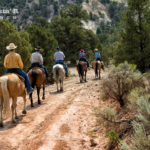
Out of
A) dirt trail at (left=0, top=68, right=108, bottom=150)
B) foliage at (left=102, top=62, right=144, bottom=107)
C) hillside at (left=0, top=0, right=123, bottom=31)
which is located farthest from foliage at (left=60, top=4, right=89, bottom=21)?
hillside at (left=0, top=0, right=123, bottom=31)

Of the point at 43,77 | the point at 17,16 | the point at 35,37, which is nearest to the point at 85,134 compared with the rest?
the point at 43,77

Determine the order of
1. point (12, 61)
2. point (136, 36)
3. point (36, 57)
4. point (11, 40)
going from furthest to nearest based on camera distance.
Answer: point (11, 40)
point (136, 36)
point (36, 57)
point (12, 61)

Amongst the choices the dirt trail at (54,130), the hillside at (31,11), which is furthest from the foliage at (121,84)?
the hillside at (31,11)

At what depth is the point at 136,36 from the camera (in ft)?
53.5

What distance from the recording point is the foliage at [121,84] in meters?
8.47

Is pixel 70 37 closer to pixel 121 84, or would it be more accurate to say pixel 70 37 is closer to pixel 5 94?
pixel 121 84

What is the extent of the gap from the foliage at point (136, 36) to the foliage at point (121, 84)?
7.66 metres

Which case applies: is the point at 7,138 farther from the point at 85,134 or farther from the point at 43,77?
the point at 43,77

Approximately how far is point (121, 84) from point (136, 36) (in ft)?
29.0

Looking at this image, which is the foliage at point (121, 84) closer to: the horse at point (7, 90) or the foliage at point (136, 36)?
the horse at point (7, 90)

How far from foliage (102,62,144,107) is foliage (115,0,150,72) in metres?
7.66

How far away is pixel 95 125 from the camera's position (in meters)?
7.50

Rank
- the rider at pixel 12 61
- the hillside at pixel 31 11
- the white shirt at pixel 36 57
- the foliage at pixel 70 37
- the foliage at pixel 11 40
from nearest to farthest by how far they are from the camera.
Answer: the rider at pixel 12 61 → the white shirt at pixel 36 57 → the foliage at pixel 11 40 → the foliage at pixel 70 37 → the hillside at pixel 31 11

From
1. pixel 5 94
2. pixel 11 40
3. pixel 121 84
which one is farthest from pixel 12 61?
pixel 11 40
